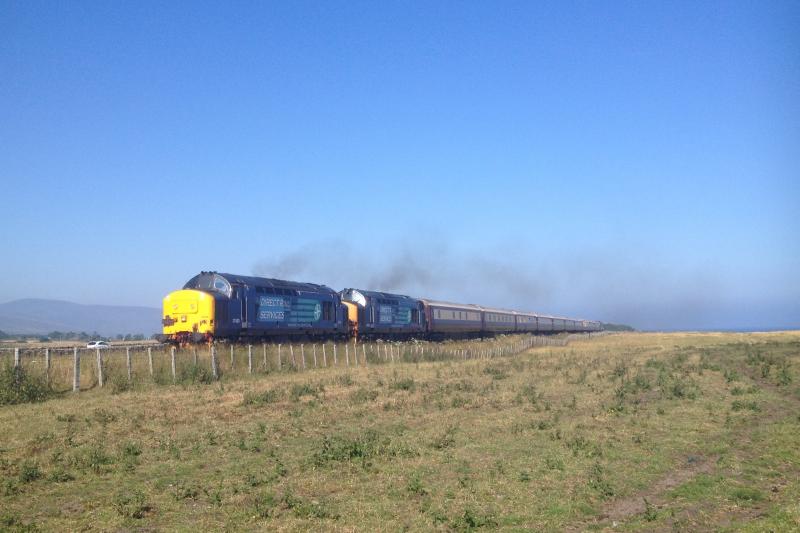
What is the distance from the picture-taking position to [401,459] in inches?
549

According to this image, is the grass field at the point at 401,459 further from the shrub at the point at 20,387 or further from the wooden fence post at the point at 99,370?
the wooden fence post at the point at 99,370

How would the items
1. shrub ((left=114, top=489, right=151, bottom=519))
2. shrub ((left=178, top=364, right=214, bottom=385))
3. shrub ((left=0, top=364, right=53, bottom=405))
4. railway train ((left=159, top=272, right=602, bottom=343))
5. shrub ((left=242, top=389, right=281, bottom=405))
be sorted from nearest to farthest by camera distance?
shrub ((left=114, top=489, right=151, bottom=519)), shrub ((left=242, top=389, right=281, bottom=405)), shrub ((left=0, top=364, right=53, bottom=405)), shrub ((left=178, top=364, right=214, bottom=385)), railway train ((left=159, top=272, right=602, bottom=343))

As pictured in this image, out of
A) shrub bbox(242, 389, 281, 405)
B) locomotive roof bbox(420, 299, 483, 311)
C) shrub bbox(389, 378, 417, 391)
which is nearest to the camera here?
shrub bbox(242, 389, 281, 405)

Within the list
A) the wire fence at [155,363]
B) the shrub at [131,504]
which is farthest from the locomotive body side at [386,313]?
the shrub at [131,504]

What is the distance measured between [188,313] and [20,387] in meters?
13.0

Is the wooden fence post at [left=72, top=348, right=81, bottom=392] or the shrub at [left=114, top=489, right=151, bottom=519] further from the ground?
the wooden fence post at [left=72, top=348, right=81, bottom=392]

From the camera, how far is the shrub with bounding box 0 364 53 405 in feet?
71.2

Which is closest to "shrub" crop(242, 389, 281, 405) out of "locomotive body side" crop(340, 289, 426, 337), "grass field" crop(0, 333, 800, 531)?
"grass field" crop(0, 333, 800, 531)

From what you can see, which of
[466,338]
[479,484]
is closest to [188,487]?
[479,484]

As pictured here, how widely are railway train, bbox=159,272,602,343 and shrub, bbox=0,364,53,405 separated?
467 inches

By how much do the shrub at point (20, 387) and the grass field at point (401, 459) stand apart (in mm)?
528

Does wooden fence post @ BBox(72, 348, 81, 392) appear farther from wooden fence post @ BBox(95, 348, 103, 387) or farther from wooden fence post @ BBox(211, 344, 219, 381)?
wooden fence post @ BBox(211, 344, 219, 381)

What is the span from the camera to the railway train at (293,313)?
34.9 meters

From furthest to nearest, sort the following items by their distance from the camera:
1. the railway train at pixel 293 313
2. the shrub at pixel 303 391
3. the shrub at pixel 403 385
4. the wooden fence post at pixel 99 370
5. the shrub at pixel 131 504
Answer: the railway train at pixel 293 313, the shrub at pixel 403 385, the wooden fence post at pixel 99 370, the shrub at pixel 303 391, the shrub at pixel 131 504
